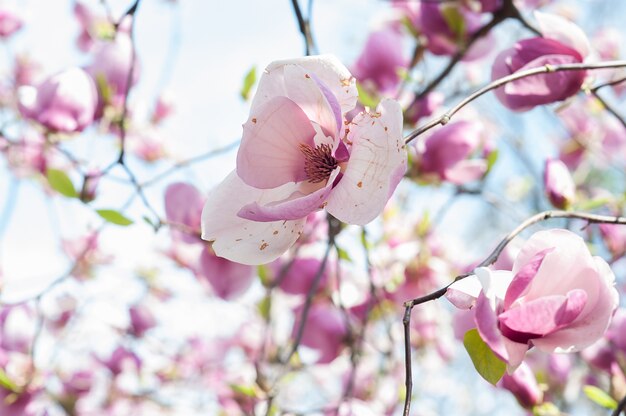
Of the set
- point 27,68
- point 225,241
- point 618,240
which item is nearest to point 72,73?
point 225,241

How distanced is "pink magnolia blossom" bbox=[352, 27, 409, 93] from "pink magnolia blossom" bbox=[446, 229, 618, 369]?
795mm

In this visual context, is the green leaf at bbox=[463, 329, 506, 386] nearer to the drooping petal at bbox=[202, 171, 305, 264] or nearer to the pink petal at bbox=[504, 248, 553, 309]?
the pink petal at bbox=[504, 248, 553, 309]

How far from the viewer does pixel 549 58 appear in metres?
0.64

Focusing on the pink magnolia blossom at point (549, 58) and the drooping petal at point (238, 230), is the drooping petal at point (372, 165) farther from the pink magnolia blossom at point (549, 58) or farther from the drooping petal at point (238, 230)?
the pink magnolia blossom at point (549, 58)

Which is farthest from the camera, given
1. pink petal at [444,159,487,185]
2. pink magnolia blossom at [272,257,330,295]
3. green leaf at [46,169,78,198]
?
pink magnolia blossom at [272,257,330,295]

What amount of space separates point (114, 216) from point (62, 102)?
0.69ft

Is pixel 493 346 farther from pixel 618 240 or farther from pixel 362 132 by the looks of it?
pixel 618 240

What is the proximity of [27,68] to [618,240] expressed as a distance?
1.85 meters

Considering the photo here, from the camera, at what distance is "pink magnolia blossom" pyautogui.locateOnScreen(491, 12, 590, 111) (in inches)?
25.4

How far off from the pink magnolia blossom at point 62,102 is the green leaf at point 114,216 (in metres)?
0.19

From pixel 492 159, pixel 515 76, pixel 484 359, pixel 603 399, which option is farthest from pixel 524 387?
pixel 492 159

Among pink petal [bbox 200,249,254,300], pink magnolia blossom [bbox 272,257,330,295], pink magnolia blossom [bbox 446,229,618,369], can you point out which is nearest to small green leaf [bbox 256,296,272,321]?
pink magnolia blossom [bbox 272,257,330,295]

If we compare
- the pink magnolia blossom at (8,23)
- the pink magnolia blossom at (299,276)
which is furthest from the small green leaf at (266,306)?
the pink magnolia blossom at (8,23)

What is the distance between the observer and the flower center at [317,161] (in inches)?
21.7
